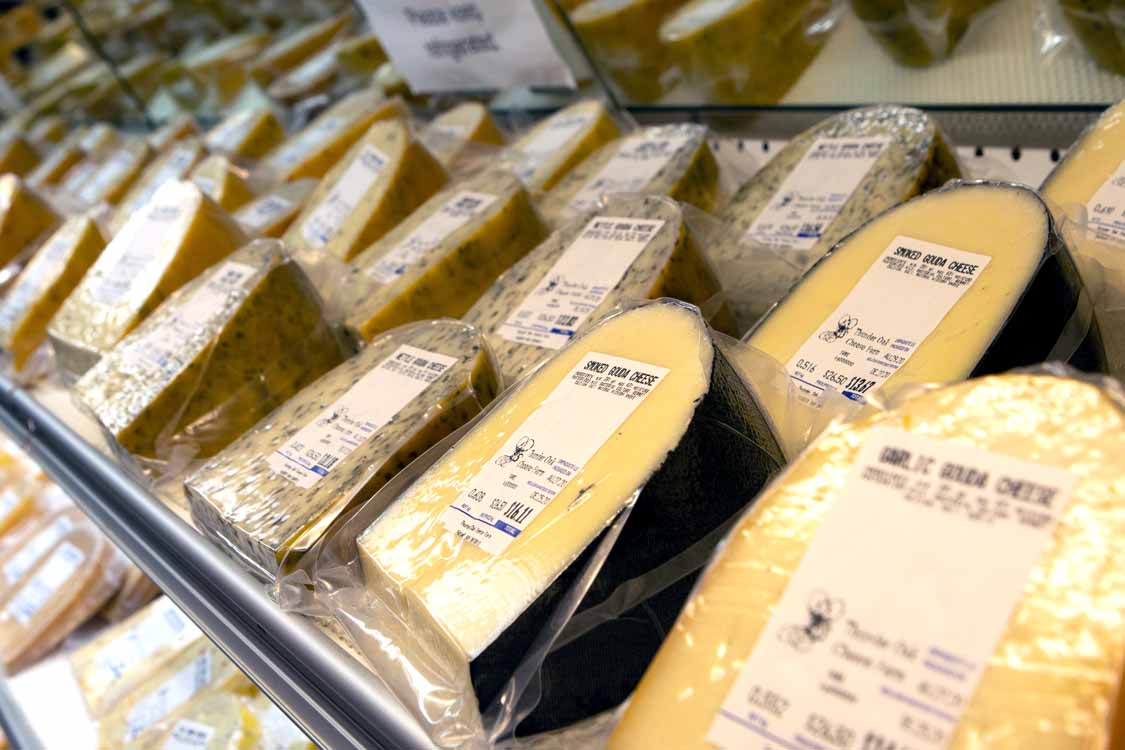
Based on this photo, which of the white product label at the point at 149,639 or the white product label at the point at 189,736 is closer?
the white product label at the point at 189,736

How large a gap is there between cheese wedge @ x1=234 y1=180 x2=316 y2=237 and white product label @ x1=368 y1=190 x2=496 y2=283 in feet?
1.74

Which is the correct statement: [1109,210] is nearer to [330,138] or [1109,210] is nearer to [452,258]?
[452,258]

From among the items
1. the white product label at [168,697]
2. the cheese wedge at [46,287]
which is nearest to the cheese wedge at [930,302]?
the white product label at [168,697]

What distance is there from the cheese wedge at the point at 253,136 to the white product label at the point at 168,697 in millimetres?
1336

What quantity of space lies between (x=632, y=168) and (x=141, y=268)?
0.95m

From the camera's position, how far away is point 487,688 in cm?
71

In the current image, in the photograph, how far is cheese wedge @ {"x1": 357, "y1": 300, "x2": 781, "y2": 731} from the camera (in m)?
0.72

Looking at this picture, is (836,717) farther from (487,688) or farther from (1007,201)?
(1007,201)

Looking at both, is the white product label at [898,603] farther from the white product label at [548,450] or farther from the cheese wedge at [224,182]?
the cheese wedge at [224,182]

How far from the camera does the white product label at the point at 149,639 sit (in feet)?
5.89

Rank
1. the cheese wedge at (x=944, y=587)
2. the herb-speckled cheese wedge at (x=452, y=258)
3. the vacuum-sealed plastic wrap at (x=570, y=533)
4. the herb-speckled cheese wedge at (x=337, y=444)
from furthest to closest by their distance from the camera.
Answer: the herb-speckled cheese wedge at (x=452, y=258), the herb-speckled cheese wedge at (x=337, y=444), the vacuum-sealed plastic wrap at (x=570, y=533), the cheese wedge at (x=944, y=587)

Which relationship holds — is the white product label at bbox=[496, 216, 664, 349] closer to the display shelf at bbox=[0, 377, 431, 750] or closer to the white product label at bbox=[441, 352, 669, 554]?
the white product label at bbox=[441, 352, 669, 554]

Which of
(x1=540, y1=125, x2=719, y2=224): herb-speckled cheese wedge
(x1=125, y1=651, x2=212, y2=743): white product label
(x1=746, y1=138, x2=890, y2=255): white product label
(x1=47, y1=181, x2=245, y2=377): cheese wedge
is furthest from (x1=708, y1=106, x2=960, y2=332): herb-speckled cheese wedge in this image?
(x1=125, y1=651, x2=212, y2=743): white product label

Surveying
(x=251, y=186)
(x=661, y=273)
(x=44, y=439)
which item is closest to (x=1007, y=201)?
(x=661, y=273)
